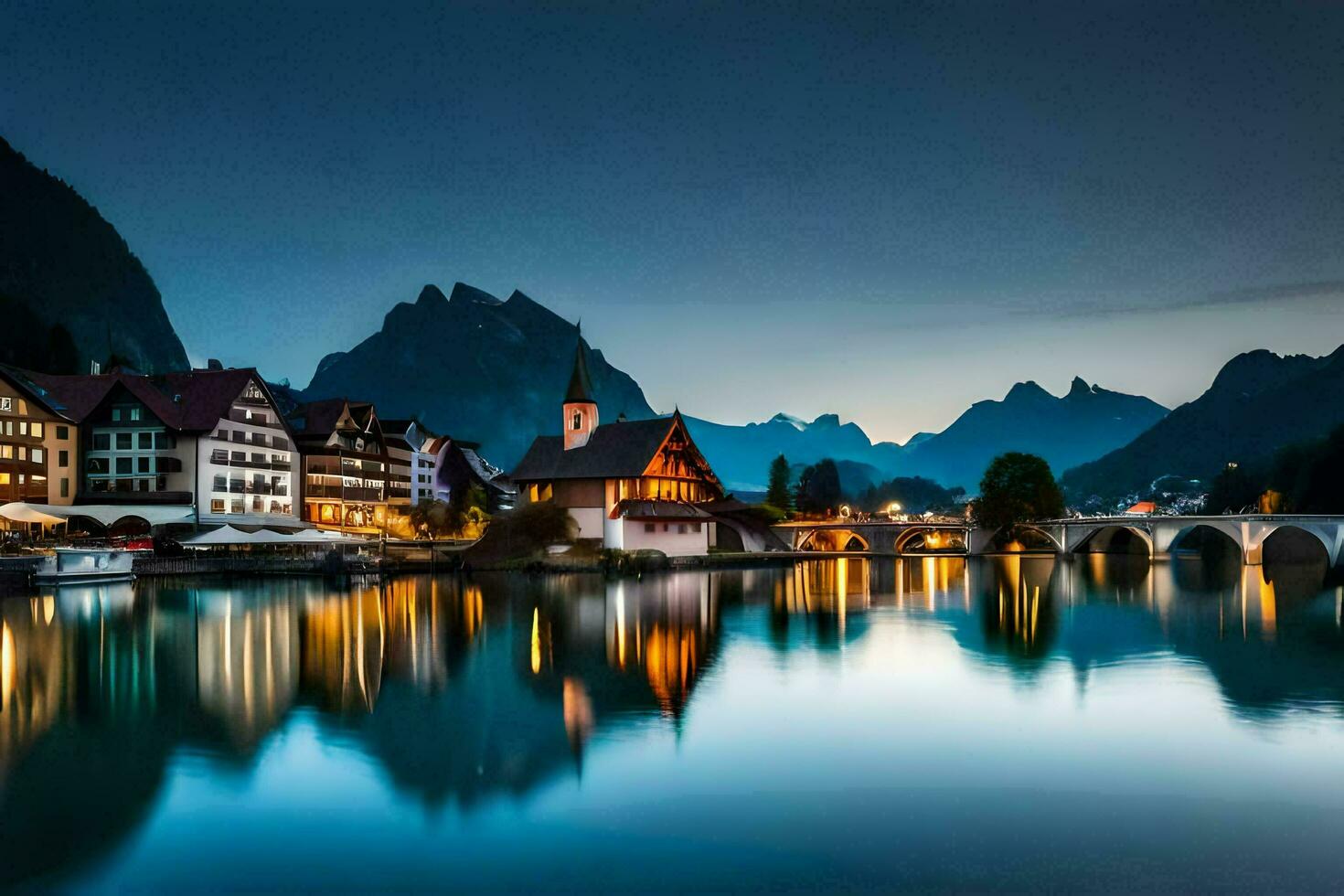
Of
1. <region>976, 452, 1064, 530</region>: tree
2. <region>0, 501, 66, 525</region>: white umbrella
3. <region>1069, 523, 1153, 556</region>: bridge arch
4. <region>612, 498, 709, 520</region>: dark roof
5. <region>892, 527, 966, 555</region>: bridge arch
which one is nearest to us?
<region>0, 501, 66, 525</region>: white umbrella

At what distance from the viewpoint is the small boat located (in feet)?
184

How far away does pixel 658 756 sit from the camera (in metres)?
19.1

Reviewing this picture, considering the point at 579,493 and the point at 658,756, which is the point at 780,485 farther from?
the point at 658,756

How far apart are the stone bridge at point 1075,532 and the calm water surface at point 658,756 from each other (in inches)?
2480

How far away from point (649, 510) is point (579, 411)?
13.6 metres

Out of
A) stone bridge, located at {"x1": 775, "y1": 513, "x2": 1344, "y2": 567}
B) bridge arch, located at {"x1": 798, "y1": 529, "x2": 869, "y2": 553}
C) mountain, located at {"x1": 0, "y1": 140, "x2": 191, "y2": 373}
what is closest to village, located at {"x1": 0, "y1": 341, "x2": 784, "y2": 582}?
stone bridge, located at {"x1": 775, "y1": 513, "x2": 1344, "y2": 567}

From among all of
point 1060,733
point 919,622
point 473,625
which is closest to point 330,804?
point 1060,733

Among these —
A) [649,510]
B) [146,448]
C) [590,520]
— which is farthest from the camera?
[590,520]

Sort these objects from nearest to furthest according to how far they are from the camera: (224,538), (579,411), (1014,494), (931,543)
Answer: (224,538) < (579,411) < (1014,494) < (931,543)

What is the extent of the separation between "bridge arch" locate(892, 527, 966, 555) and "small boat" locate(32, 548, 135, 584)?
83.3 m

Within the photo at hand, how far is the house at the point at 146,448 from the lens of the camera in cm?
7425

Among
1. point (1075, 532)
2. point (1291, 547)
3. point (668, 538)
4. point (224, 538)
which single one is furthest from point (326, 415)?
point (1291, 547)

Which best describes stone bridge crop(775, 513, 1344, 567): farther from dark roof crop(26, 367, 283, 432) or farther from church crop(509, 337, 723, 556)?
dark roof crop(26, 367, 283, 432)

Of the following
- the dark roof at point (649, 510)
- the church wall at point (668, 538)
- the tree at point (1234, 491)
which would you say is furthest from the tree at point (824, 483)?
the dark roof at point (649, 510)
